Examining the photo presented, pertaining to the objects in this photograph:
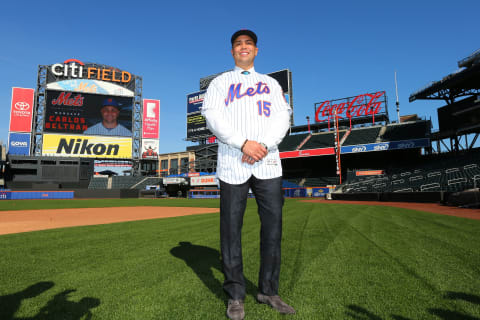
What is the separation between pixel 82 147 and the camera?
38562mm

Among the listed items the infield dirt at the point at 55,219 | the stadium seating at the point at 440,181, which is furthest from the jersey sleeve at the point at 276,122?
the stadium seating at the point at 440,181

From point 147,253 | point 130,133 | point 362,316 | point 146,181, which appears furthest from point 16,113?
point 362,316

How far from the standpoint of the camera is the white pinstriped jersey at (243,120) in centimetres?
206

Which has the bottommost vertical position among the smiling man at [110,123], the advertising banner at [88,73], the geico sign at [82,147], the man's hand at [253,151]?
the man's hand at [253,151]

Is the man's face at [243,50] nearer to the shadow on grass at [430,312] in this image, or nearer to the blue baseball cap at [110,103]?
the shadow on grass at [430,312]

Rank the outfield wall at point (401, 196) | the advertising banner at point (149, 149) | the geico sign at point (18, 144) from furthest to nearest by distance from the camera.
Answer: the advertising banner at point (149, 149) < the geico sign at point (18, 144) < the outfield wall at point (401, 196)

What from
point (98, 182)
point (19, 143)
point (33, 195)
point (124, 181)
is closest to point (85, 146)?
point (98, 182)

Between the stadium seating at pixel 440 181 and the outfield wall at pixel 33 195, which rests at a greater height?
the stadium seating at pixel 440 181

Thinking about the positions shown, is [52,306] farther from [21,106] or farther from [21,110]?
[21,106]

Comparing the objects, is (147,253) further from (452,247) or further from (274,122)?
(452,247)

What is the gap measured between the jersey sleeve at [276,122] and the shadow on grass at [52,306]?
1.74m

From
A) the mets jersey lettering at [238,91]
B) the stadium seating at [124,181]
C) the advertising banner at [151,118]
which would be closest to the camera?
the mets jersey lettering at [238,91]

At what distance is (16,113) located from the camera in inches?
1460

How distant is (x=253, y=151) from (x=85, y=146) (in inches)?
1711
